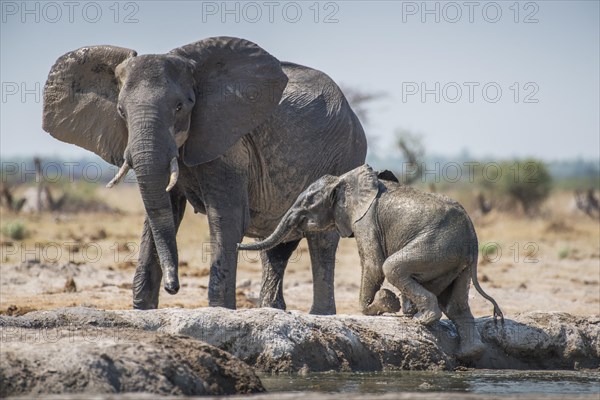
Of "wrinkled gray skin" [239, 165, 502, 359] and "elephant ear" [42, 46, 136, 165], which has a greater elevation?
"elephant ear" [42, 46, 136, 165]

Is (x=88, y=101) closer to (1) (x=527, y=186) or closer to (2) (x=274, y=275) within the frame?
(2) (x=274, y=275)

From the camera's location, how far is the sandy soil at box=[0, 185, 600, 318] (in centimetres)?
1577

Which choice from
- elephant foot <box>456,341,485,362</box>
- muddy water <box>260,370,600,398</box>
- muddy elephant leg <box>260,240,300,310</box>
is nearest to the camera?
muddy water <box>260,370,600,398</box>

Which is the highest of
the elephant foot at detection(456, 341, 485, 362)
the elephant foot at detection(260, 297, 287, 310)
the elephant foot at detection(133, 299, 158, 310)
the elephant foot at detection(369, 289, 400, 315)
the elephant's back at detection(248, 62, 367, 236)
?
the elephant's back at detection(248, 62, 367, 236)

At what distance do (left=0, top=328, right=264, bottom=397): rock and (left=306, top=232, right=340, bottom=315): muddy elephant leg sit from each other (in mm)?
4885

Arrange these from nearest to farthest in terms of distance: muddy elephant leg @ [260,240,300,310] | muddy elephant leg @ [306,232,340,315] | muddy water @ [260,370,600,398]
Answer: muddy water @ [260,370,600,398] < muddy elephant leg @ [306,232,340,315] < muddy elephant leg @ [260,240,300,310]

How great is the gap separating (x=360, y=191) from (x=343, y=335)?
4.70 ft

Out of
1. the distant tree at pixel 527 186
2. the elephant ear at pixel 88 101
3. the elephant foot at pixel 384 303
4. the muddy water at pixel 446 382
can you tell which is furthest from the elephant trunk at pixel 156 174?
the distant tree at pixel 527 186

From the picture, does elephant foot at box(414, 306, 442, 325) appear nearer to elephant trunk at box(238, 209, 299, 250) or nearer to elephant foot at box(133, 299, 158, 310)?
elephant trunk at box(238, 209, 299, 250)

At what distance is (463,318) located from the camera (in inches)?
406

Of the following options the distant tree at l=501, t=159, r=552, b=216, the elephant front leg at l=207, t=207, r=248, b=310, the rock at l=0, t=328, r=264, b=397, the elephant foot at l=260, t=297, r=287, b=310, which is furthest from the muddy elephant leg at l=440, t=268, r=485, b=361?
the distant tree at l=501, t=159, r=552, b=216

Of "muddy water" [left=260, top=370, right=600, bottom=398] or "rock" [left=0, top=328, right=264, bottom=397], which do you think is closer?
"rock" [left=0, top=328, right=264, bottom=397]

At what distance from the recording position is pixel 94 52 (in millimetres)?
11906

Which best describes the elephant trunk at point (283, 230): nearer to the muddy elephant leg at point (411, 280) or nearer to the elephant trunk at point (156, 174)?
the elephant trunk at point (156, 174)
